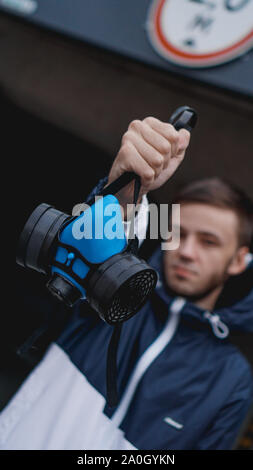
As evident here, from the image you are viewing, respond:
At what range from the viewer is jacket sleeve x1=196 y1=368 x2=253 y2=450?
1213mm

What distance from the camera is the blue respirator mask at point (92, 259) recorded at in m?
0.58

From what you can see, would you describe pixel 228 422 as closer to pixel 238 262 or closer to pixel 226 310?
pixel 226 310

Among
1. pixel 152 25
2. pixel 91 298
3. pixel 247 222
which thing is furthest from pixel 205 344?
pixel 152 25

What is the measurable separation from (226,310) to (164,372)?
1.22 feet

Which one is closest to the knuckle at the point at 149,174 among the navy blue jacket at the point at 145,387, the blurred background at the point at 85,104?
the navy blue jacket at the point at 145,387

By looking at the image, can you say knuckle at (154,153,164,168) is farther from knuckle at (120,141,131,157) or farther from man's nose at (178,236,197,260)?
man's nose at (178,236,197,260)

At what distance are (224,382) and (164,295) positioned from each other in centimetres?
41

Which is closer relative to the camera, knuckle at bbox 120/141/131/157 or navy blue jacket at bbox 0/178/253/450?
knuckle at bbox 120/141/131/157

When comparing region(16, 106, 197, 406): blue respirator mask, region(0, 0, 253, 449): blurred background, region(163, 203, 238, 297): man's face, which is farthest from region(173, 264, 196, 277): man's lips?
region(16, 106, 197, 406): blue respirator mask

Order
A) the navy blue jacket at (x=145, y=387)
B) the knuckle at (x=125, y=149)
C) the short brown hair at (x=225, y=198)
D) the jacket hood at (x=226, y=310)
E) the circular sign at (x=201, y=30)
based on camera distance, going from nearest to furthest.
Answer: the knuckle at (x=125, y=149) < the navy blue jacket at (x=145, y=387) < the jacket hood at (x=226, y=310) < the short brown hair at (x=225, y=198) < the circular sign at (x=201, y=30)

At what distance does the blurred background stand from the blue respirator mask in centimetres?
103

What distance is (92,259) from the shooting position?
1.96ft

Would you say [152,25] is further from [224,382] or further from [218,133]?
[224,382]

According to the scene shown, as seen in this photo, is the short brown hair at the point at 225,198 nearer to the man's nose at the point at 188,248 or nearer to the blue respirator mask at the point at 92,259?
the man's nose at the point at 188,248
